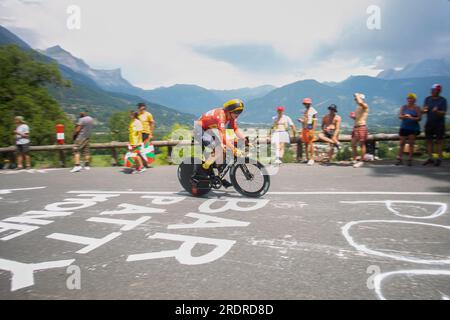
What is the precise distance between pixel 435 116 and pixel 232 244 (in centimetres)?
841

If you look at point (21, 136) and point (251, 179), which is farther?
point (21, 136)

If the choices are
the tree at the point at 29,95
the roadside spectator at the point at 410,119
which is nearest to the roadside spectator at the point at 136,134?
the roadside spectator at the point at 410,119

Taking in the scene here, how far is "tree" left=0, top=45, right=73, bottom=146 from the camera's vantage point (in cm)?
3056

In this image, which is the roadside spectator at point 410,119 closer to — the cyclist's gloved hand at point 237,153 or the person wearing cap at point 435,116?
the person wearing cap at point 435,116

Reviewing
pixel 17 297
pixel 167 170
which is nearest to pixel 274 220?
pixel 17 297

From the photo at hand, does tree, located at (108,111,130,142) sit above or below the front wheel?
above

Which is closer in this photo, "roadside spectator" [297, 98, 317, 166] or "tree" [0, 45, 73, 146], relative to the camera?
"roadside spectator" [297, 98, 317, 166]

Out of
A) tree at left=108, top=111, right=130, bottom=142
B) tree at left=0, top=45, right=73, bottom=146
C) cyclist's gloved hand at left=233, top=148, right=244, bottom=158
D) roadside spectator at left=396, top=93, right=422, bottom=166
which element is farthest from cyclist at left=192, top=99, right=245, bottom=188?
tree at left=108, top=111, right=130, bottom=142

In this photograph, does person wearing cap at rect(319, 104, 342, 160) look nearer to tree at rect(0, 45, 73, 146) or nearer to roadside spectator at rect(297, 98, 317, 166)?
roadside spectator at rect(297, 98, 317, 166)

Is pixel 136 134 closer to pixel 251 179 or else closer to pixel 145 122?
pixel 145 122

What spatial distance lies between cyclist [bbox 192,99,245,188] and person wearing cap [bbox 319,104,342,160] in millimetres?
5000

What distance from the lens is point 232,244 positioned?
355cm

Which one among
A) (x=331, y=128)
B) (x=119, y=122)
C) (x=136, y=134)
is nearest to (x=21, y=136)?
(x=136, y=134)
